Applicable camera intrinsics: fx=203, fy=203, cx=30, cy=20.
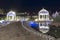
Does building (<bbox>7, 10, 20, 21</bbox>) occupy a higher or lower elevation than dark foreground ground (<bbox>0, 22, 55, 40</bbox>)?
higher

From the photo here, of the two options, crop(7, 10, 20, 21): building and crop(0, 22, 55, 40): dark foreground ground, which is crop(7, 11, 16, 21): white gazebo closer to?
crop(7, 10, 20, 21): building

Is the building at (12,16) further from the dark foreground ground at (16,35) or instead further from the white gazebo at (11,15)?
the dark foreground ground at (16,35)

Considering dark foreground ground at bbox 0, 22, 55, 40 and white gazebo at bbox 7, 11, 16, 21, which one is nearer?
dark foreground ground at bbox 0, 22, 55, 40

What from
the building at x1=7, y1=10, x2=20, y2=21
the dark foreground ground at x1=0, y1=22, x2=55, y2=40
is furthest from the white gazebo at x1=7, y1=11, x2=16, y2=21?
the dark foreground ground at x1=0, y1=22, x2=55, y2=40

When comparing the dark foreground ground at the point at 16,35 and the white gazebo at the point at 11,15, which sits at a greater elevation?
the white gazebo at the point at 11,15

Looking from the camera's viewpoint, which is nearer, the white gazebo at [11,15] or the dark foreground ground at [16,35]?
the dark foreground ground at [16,35]

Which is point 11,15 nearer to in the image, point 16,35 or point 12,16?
point 12,16

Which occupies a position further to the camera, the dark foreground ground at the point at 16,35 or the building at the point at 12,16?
the building at the point at 12,16

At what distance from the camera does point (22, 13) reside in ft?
123

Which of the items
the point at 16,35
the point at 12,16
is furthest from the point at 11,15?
the point at 16,35

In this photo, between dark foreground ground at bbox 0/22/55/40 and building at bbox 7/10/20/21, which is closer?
dark foreground ground at bbox 0/22/55/40

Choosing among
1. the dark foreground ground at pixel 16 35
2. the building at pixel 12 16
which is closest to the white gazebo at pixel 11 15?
the building at pixel 12 16

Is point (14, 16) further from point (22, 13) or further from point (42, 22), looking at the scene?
point (42, 22)

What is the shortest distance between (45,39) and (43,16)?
90.5ft
